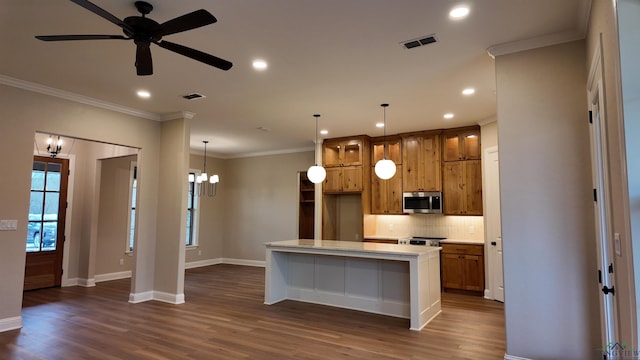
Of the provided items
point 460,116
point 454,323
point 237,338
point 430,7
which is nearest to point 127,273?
point 237,338

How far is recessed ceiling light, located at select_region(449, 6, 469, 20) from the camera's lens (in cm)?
274

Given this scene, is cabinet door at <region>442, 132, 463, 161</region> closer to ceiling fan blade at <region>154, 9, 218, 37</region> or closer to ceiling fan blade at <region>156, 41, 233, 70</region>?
ceiling fan blade at <region>156, 41, 233, 70</region>

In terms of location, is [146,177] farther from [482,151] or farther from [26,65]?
[482,151]

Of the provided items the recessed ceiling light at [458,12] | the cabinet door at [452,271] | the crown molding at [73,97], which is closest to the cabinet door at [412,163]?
the cabinet door at [452,271]

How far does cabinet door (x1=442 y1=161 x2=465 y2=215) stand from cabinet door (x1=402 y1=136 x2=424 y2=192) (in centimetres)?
47

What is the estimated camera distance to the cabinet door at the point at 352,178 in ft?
23.5

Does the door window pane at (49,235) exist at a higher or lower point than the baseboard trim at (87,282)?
higher

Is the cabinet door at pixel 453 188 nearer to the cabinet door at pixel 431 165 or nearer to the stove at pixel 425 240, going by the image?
the cabinet door at pixel 431 165

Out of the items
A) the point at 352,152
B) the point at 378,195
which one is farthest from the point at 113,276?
the point at 378,195

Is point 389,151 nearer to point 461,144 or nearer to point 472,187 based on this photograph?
point 461,144

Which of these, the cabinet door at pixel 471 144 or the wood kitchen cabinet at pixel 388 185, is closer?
the cabinet door at pixel 471 144

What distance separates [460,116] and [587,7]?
125 inches

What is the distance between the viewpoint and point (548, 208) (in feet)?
10.00

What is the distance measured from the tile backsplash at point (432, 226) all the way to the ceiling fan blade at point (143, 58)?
17.8ft
